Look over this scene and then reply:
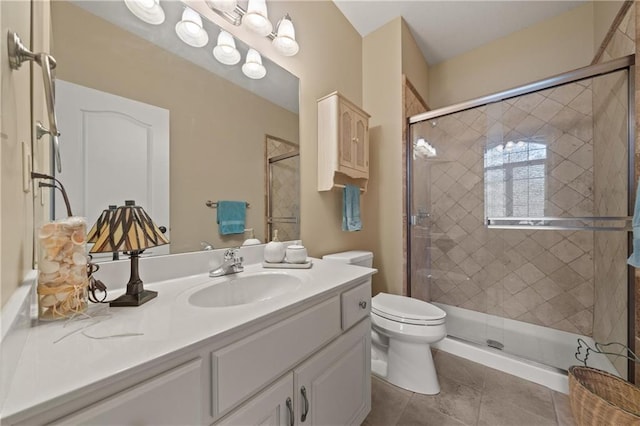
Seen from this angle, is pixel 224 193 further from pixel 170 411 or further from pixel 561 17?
pixel 561 17

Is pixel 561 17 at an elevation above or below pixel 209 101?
above

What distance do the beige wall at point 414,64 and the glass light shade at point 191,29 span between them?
5.20ft

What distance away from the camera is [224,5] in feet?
3.75

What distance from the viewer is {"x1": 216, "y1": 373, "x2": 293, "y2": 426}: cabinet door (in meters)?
0.61

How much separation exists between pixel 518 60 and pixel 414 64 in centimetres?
92

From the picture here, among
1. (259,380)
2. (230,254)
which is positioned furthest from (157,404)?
(230,254)

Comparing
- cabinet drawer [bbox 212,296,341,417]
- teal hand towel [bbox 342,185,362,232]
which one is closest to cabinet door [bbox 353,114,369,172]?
teal hand towel [bbox 342,185,362,232]

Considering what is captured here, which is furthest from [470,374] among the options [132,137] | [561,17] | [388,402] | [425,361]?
[561,17]

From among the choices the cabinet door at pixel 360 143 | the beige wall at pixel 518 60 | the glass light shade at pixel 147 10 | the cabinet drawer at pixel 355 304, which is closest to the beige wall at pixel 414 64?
the beige wall at pixel 518 60

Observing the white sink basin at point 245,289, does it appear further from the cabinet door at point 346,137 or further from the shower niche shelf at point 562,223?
the shower niche shelf at point 562,223

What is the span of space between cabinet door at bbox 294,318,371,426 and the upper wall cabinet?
0.97 m

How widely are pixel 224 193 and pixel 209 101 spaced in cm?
43

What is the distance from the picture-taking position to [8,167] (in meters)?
0.44

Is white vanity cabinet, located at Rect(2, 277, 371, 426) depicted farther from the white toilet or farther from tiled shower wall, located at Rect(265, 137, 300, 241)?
tiled shower wall, located at Rect(265, 137, 300, 241)
